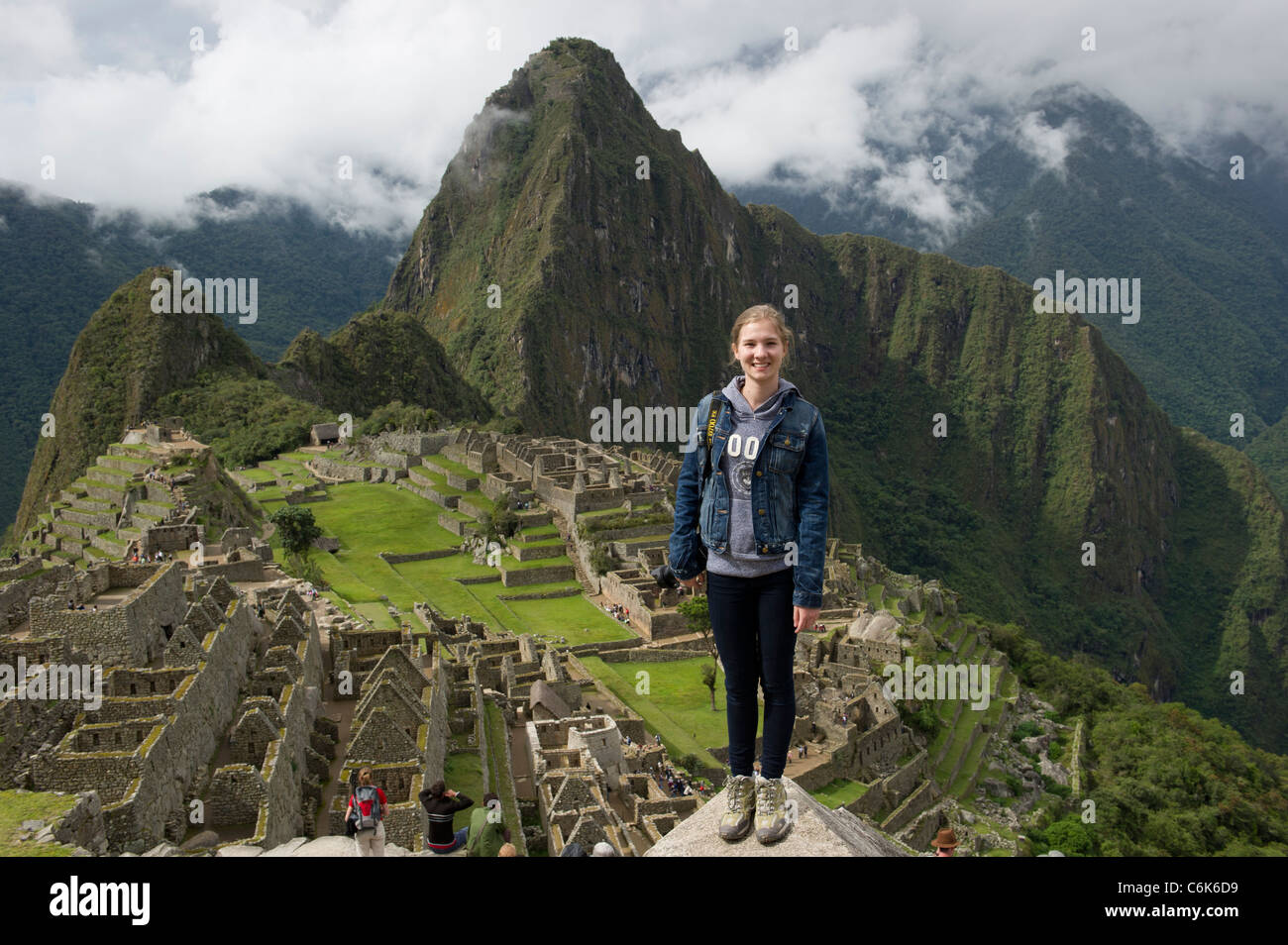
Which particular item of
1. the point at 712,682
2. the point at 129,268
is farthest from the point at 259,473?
the point at 129,268

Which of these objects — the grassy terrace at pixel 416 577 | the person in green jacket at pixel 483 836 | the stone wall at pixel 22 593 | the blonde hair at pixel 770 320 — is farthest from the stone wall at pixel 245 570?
the blonde hair at pixel 770 320

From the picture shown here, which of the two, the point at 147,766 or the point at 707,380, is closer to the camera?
the point at 147,766

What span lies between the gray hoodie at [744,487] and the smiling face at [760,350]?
0.11 meters

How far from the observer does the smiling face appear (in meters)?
7.02

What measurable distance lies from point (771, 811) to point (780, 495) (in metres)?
2.28

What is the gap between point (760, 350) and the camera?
7.02 m

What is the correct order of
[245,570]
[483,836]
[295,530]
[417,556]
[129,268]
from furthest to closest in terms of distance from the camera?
1. [129,268]
2. [417,556]
3. [295,530]
4. [245,570]
5. [483,836]

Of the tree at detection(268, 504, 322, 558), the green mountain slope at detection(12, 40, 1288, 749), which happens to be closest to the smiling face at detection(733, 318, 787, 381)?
the tree at detection(268, 504, 322, 558)

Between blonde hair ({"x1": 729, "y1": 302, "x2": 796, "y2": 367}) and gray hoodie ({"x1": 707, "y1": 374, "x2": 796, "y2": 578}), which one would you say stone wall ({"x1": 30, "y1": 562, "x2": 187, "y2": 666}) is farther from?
blonde hair ({"x1": 729, "y1": 302, "x2": 796, "y2": 367})

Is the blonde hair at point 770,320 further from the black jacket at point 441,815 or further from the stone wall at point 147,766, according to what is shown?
the stone wall at point 147,766

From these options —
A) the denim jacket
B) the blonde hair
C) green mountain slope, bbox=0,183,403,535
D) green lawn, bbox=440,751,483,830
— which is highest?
green mountain slope, bbox=0,183,403,535

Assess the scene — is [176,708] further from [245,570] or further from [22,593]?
[245,570]

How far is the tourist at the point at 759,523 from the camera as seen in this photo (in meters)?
6.97
